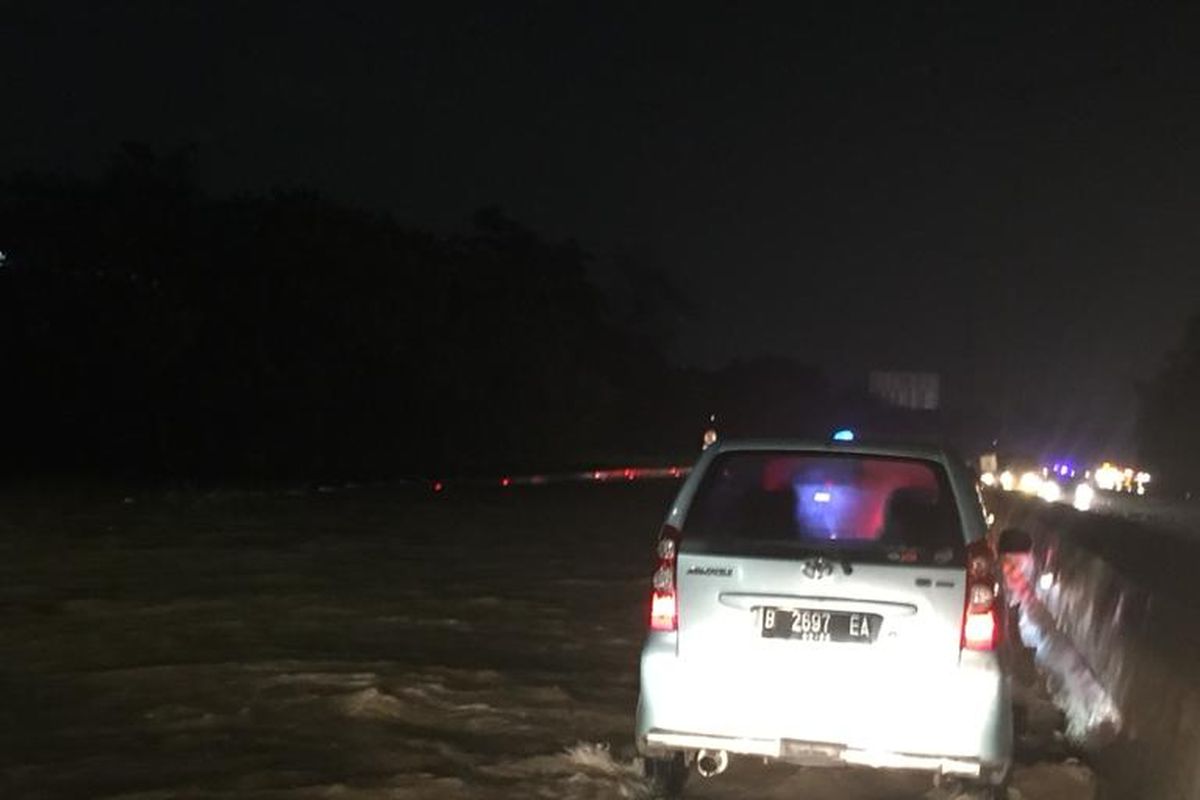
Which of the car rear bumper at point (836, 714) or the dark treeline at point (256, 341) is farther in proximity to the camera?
the dark treeline at point (256, 341)

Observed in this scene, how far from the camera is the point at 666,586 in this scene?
6.86 metres

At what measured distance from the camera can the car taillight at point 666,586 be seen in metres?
6.84

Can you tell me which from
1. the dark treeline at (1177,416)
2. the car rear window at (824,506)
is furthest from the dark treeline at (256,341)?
the dark treeline at (1177,416)

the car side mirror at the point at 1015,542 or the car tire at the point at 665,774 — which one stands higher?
the car side mirror at the point at 1015,542

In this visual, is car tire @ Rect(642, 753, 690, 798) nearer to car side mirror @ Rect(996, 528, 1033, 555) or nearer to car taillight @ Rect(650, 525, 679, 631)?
car taillight @ Rect(650, 525, 679, 631)

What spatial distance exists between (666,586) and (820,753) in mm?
954

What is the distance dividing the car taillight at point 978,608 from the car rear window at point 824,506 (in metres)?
0.09

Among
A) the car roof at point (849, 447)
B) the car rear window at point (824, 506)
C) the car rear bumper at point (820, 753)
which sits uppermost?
the car roof at point (849, 447)

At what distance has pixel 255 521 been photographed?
2458 centimetres

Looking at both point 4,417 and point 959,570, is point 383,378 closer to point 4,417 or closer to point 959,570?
point 4,417

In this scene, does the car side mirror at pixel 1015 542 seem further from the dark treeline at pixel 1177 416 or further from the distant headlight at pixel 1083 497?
the dark treeline at pixel 1177 416

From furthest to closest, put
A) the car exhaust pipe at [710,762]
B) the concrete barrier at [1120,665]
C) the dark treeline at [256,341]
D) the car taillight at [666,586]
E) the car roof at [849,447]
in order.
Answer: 1. the dark treeline at [256,341]
2. the car exhaust pipe at [710,762]
3. the concrete barrier at [1120,665]
4. the car roof at [849,447]
5. the car taillight at [666,586]

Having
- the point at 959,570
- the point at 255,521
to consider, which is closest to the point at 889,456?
the point at 959,570

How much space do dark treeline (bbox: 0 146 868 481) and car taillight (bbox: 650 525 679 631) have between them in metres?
30.3
